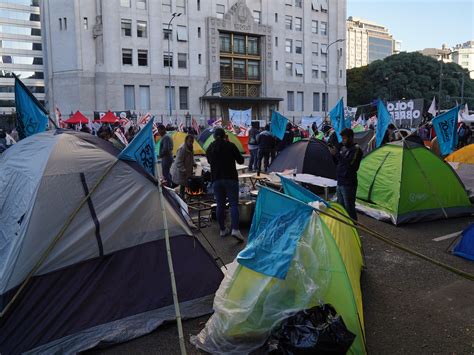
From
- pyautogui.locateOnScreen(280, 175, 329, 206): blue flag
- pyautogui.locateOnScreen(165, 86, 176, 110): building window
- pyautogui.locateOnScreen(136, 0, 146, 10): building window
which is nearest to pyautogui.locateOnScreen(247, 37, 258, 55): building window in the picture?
pyautogui.locateOnScreen(165, 86, 176, 110): building window

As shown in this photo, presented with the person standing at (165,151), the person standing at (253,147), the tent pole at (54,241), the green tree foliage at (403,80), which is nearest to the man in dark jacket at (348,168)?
the tent pole at (54,241)

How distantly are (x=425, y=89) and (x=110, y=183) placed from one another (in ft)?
209

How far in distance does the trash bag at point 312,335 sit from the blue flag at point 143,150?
227 cm

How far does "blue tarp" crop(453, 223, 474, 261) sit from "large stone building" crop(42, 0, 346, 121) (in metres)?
39.5

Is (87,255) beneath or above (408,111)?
beneath

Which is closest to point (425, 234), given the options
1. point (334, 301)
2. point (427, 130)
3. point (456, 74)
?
point (334, 301)

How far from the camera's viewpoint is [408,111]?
1688 centimetres

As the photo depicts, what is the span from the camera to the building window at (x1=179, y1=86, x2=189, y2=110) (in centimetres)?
4534

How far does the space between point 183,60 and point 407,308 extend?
43.2 meters

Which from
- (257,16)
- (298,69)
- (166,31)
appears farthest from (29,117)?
(298,69)

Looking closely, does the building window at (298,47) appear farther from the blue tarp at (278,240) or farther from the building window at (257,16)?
the blue tarp at (278,240)

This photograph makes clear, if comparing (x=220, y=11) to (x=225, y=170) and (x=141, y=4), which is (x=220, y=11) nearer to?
(x=141, y=4)

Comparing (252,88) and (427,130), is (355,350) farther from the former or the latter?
(252,88)

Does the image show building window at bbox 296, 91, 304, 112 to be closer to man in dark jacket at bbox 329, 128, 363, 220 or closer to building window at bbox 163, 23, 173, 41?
building window at bbox 163, 23, 173, 41
